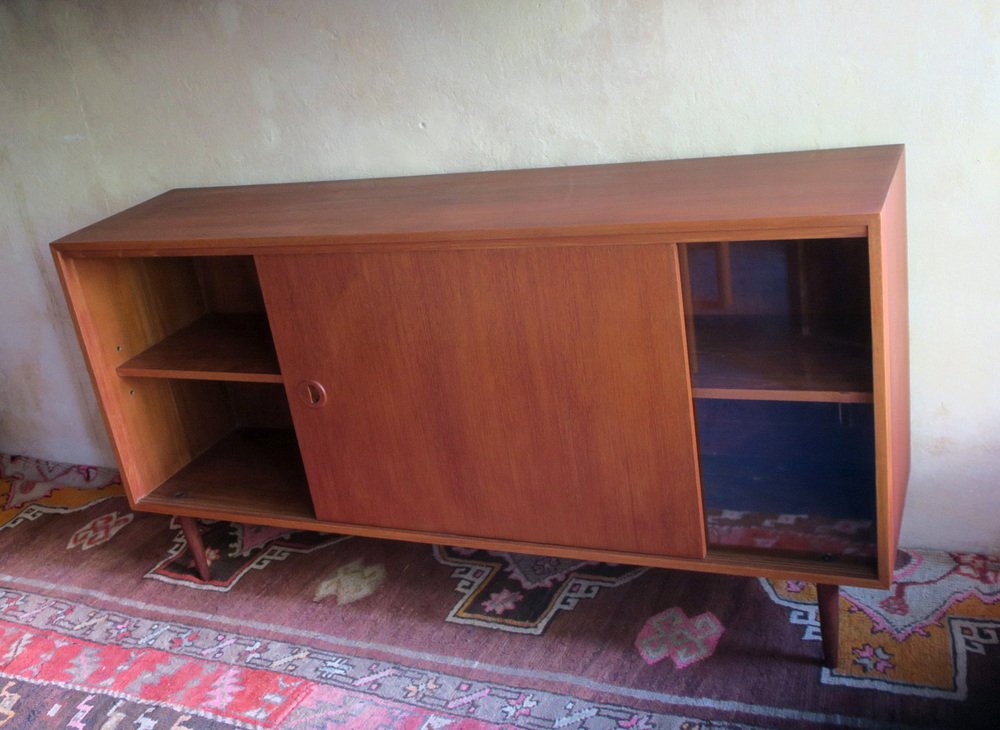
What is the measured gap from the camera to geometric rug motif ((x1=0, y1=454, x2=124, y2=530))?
2.09m

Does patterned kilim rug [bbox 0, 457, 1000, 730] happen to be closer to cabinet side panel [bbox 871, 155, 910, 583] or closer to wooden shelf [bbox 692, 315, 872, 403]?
cabinet side panel [bbox 871, 155, 910, 583]

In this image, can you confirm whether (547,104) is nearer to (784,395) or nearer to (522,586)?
(784,395)

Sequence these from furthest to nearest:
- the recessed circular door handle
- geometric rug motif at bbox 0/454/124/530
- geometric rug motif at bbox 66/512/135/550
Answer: geometric rug motif at bbox 0/454/124/530 → geometric rug motif at bbox 66/512/135/550 → the recessed circular door handle

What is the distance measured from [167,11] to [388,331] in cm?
78

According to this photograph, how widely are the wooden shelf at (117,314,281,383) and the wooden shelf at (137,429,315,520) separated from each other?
0.19 metres

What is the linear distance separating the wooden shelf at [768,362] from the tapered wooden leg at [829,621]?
0.95 ft

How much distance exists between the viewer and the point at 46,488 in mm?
2191

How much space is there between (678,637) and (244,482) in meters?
0.77

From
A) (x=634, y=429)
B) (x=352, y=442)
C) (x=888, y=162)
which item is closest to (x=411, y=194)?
(x=352, y=442)

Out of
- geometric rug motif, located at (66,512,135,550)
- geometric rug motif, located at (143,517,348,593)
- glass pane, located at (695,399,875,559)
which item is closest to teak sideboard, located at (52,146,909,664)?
glass pane, located at (695,399,875,559)

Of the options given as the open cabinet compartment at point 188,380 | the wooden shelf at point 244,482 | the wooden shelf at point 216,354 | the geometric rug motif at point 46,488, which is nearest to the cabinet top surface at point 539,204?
the open cabinet compartment at point 188,380

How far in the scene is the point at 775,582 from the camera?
5.04 ft

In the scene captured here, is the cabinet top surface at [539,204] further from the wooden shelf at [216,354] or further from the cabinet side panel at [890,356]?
the wooden shelf at [216,354]

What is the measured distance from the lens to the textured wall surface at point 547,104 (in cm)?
133
